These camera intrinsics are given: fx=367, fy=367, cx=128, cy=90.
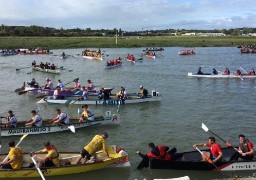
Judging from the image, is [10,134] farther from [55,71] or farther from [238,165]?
[55,71]

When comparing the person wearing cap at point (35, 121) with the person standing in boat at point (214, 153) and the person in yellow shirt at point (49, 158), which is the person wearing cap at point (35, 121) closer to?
the person in yellow shirt at point (49, 158)

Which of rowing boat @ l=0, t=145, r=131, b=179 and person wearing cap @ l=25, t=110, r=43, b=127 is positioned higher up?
person wearing cap @ l=25, t=110, r=43, b=127

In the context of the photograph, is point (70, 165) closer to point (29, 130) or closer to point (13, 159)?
point (13, 159)

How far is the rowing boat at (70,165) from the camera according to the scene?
1505 cm

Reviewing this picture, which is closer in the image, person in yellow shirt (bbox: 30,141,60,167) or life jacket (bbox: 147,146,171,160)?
person in yellow shirt (bbox: 30,141,60,167)

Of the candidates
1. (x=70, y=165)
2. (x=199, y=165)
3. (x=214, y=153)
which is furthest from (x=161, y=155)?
(x=70, y=165)

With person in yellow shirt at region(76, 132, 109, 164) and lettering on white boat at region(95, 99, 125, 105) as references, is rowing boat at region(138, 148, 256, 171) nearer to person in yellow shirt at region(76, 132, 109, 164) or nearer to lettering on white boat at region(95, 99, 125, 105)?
person in yellow shirt at region(76, 132, 109, 164)

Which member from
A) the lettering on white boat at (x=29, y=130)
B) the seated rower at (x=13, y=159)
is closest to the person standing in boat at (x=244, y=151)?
the seated rower at (x=13, y=159)

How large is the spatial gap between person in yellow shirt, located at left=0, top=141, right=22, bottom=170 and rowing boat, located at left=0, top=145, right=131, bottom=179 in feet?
0.72

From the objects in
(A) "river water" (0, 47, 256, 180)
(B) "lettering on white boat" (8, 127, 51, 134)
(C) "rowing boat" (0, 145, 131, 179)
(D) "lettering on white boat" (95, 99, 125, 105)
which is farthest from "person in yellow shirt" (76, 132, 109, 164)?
(D) "lettering on white boat" (95, 99, 125, 105)

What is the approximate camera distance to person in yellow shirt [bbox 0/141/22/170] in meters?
14.8

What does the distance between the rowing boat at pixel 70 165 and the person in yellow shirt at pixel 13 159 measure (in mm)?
220

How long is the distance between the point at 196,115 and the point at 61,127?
397 inches

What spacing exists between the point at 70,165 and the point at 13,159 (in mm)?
2297
